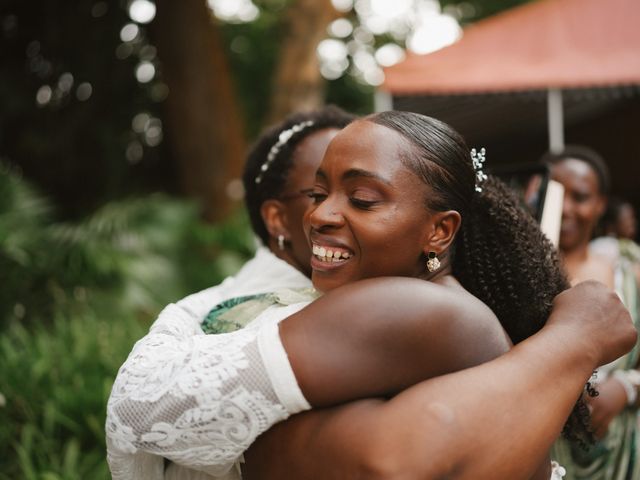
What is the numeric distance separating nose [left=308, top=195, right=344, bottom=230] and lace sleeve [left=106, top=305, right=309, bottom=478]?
0.31 meters

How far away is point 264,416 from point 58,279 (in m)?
4.71

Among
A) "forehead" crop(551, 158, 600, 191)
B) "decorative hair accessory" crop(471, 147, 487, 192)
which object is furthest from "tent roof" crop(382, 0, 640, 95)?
"decorative hair accessory" crop(471, 147, 487, 192)

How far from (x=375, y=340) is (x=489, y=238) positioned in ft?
2.16

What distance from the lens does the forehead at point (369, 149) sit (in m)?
1.40

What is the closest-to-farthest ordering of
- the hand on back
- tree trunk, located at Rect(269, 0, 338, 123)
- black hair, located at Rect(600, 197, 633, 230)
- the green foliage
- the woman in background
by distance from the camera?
the hand on back, the woman in background, the green foliage, black hair, located at Rect(600, 197, 633, 230), tree trunk, located at Rect(269, 0, 338, 123)

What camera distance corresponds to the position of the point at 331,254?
4.87 feet

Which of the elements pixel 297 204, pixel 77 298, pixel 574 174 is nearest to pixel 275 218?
pixel 297 204

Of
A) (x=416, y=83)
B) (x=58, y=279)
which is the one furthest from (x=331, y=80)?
(x=58, y=279)

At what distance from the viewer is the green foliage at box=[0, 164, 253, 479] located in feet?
11.0

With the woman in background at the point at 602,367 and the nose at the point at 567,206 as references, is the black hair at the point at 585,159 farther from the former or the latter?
the nose at the point at 567,206

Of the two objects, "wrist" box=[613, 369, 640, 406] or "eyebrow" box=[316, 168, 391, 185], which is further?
"wrist" box=[613, 369, 640, 406]

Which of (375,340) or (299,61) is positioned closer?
(375,340)

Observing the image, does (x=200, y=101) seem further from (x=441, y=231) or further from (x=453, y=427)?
(x=453, y=427)

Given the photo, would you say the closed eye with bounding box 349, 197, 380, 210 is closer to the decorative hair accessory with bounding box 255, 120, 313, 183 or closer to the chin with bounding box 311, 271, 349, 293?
the chin with bounding box 311, 271, 349, 293
